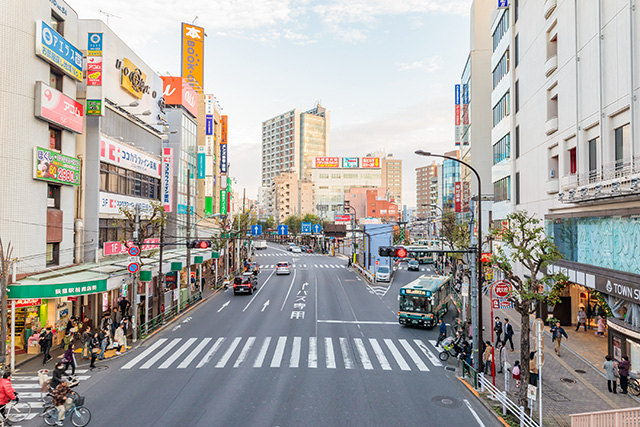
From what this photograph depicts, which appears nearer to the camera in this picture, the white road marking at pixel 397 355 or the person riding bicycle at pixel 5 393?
the person riding bicycle at pixel 5 393

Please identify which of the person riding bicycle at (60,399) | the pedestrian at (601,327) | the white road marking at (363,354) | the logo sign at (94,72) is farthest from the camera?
the logo sign at (94,72)

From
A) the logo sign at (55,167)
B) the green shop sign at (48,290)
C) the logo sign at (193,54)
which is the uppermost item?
the logo sign at (193,54)

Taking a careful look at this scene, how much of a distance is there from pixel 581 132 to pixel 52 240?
29.8 meters

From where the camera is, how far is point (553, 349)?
908 inches

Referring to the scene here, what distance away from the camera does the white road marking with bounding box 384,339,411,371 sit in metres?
19.9

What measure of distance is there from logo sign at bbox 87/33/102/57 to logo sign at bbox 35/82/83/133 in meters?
3.96

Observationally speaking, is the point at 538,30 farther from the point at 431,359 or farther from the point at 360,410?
the point at 360,410

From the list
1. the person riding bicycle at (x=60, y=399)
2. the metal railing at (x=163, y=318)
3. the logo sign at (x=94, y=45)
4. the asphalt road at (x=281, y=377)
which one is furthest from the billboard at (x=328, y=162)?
the person riding bicycle at (x=60, y=399)

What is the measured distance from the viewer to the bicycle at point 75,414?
13.4 meters

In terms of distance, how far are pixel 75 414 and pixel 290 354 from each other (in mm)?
10520

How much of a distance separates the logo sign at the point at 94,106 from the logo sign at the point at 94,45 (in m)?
3.06

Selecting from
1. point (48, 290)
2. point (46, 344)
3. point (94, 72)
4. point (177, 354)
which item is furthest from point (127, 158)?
point (177, 354)

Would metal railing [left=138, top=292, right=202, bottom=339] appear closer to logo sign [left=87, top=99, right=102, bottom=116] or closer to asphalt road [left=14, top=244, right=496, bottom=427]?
asphalt road [left=14, top=244, right=496, bottom=427]

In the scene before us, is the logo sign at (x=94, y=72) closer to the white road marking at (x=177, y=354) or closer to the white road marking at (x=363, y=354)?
the white road marking at (x=177, y=354)
